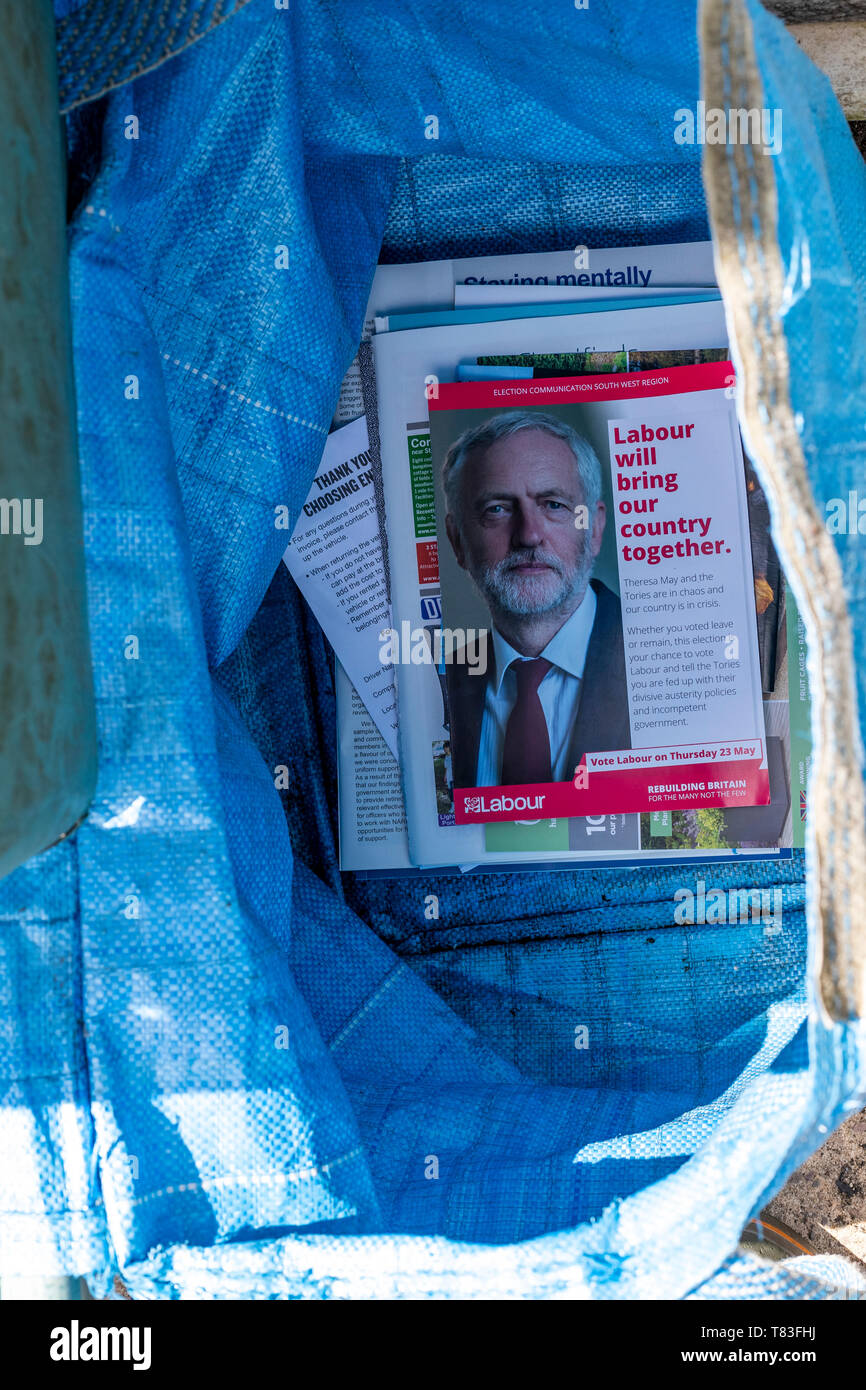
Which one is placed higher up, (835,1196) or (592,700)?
(592,700)

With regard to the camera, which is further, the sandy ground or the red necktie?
the sandy ground

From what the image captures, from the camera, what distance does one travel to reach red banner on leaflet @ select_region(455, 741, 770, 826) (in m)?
0.80

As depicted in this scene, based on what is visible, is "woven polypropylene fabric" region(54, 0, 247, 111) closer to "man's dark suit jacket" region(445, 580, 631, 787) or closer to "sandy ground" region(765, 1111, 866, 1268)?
"man's dark suit jacket" region(445, 580, 631, 787)

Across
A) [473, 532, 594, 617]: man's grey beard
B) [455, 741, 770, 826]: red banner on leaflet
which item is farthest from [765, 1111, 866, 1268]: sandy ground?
[473, 532, 594, 617]: man's grey beard

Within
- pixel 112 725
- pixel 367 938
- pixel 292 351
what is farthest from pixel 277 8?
pixel 367 938

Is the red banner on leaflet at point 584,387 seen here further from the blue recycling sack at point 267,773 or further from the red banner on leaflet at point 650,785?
the red banner on leaflet at point 650,785

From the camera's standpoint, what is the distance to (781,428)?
422 millimetres

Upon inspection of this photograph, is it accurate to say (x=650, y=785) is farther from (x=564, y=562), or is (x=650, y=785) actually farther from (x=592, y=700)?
(x=564, y=562)

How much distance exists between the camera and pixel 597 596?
0.79 metres

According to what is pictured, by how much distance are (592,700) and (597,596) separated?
86mm

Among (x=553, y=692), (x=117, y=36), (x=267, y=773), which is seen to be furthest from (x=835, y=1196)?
(x=117, y=36)

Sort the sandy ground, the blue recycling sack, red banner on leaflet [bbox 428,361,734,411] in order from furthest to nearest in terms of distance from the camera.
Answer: the sandy ground < red banner on leaflet [bbox 428,361,734,411] < the blue recycling sack

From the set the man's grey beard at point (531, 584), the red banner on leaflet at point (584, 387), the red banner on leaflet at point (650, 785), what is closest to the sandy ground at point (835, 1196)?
the red banner on leaflet at point (650, 785)
